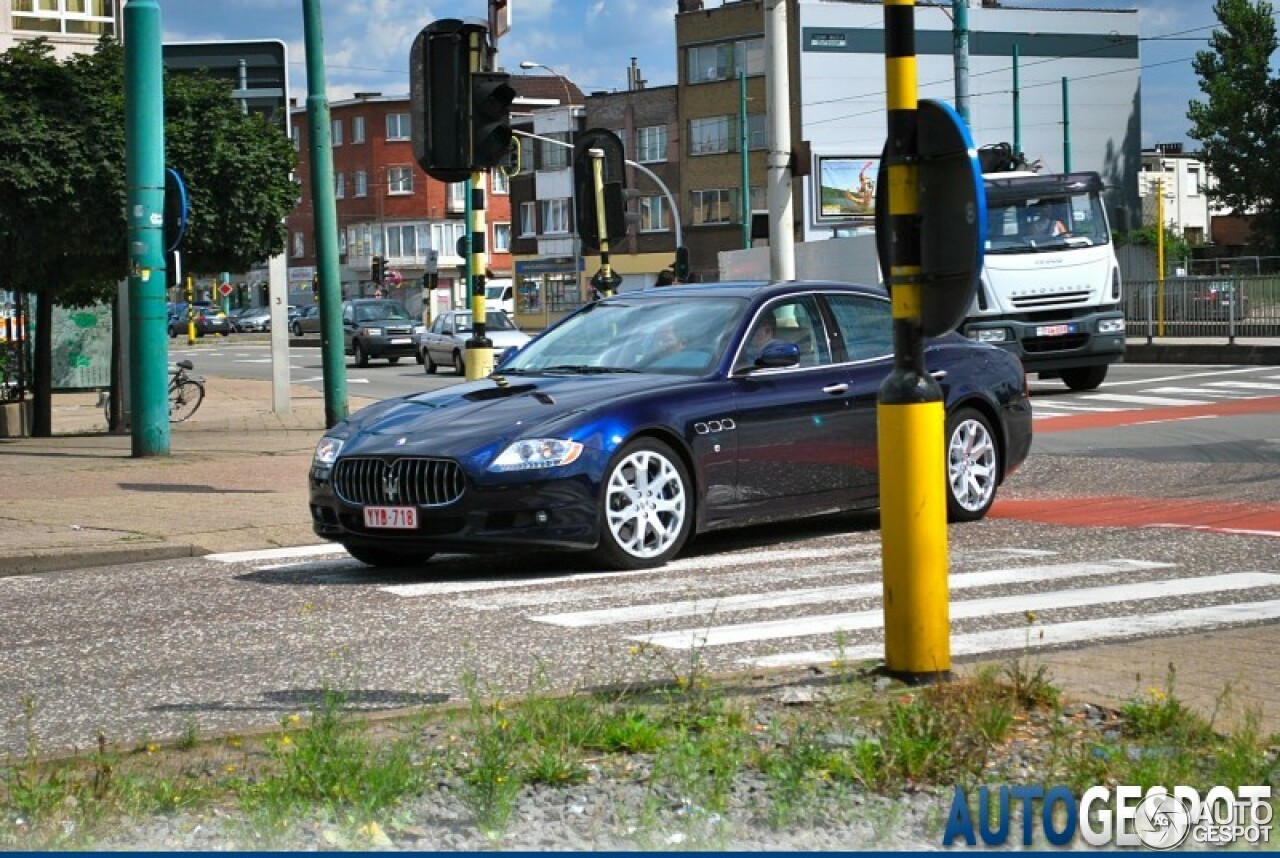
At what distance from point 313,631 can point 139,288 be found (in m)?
10.4

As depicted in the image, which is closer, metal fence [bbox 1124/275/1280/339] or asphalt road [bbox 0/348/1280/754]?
asphalt road [bbox 0/348/1280/754]

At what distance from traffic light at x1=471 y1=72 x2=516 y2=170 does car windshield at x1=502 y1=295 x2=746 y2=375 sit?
2.17 metres

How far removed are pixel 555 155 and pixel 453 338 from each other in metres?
57.4

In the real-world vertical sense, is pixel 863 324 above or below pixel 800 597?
above

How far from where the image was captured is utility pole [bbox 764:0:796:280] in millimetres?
16594

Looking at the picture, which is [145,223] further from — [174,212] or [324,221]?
[324,221]

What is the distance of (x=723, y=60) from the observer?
8938 cm

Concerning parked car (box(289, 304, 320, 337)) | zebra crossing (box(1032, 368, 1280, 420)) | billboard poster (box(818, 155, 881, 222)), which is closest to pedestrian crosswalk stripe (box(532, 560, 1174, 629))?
zebra crossing (box(1032, 368, 1280, 420))

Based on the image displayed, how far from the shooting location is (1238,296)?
4000cm

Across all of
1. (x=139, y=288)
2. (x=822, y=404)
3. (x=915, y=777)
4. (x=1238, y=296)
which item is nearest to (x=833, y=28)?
(x=1238, y=296)

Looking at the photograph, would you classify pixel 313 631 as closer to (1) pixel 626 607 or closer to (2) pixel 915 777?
(1) pixel 626 607

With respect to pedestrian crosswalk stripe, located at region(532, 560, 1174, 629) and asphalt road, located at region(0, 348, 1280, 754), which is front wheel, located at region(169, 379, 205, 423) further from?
pedestrian crosswalk stripe, located at region(532, 560, 1174, 629)

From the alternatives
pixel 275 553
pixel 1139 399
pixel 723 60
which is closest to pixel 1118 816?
pixel 275 553

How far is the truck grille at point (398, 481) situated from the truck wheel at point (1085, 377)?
790 inches
